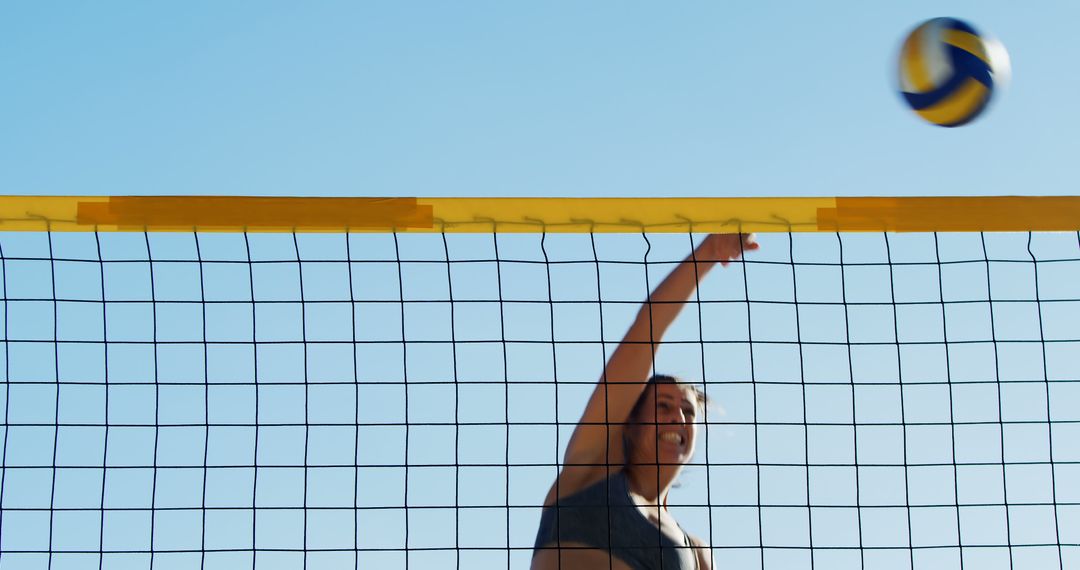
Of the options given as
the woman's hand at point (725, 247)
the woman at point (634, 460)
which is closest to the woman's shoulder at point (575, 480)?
the woman at point (634, 460)

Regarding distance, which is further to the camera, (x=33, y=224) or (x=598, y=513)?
(x=33, y=224)


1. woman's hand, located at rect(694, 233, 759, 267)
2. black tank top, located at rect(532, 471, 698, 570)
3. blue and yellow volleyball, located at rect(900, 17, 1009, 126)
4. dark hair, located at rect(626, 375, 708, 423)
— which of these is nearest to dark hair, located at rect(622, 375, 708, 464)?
dark hair, located at rect(626, 375, 708, 423)

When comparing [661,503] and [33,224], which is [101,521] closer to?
[33,224]

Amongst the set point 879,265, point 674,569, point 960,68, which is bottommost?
point 674,569

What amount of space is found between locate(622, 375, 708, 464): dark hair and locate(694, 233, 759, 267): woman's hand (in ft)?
1.24

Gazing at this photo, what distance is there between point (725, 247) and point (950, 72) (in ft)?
3.58

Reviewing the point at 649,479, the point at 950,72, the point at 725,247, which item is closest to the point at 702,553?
the point at 649,479


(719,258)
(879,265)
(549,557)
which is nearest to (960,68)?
(879,265)

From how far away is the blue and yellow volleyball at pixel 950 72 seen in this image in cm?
435

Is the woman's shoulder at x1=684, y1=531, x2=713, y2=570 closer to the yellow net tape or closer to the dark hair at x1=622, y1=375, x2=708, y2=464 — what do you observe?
the dark hair at x1=622, y1=375, x2=708, y2=464

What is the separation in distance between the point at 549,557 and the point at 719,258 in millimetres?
1024

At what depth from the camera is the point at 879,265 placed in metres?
4.08

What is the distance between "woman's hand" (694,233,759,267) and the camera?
13.0 ft

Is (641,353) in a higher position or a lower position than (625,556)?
higher
